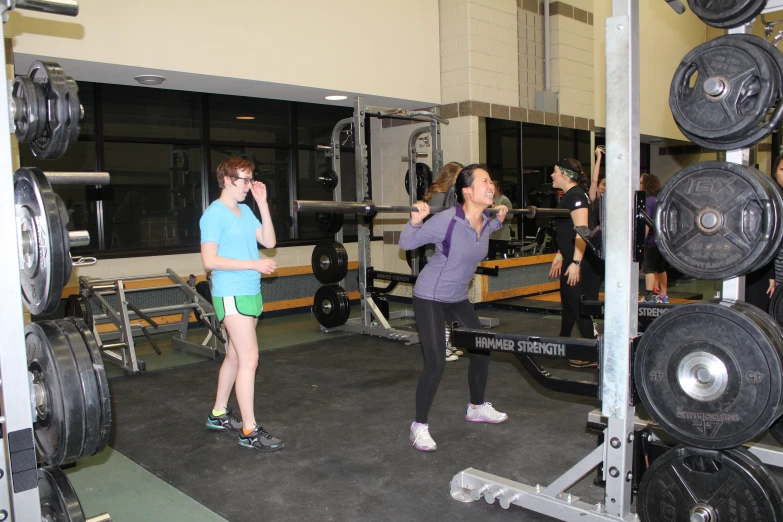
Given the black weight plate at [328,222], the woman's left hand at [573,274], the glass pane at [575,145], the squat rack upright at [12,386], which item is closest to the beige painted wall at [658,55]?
the glass pane at [575,145]

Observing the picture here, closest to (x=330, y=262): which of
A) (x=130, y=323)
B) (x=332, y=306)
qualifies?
(x=332, y=306)

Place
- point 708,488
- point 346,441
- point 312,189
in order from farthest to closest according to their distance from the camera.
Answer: point 312,189, point 346,441, point 708,488

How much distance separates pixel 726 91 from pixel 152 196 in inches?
238

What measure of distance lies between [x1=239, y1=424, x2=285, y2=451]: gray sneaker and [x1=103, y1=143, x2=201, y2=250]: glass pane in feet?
12.8

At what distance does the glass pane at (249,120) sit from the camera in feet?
23.9

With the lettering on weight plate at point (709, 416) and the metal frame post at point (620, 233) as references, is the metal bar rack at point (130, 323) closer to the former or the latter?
the metal frame post at point (620, 233)

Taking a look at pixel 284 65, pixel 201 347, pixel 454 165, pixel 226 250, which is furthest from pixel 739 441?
pixel 284 65

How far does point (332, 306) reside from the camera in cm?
623

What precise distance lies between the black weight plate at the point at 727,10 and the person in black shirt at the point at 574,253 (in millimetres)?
2154

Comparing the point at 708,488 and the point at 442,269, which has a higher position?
the point at 442,269

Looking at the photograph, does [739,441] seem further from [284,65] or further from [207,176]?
[207,176]

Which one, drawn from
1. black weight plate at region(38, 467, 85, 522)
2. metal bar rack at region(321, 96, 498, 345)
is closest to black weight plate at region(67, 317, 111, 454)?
black weight plate at region(38, 467, 85, 522)

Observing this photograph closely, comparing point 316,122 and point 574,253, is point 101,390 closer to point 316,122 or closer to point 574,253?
point 574,253

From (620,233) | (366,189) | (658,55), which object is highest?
(658,55)
